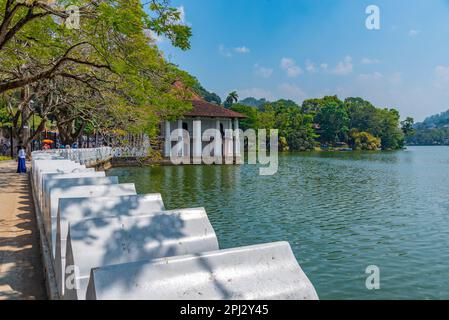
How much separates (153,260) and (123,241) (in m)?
0.98

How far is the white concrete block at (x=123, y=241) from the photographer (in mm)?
3535

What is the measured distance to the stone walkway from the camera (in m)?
4.58

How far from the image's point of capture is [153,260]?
2875 millimetres

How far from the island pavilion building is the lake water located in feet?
75.8

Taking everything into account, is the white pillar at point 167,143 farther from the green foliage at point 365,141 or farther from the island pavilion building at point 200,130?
the green foliage at point 365,141

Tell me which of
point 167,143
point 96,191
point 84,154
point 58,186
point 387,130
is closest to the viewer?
point 96,191

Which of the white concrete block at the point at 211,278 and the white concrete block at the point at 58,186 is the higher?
the white concrete block at the point at 58,186

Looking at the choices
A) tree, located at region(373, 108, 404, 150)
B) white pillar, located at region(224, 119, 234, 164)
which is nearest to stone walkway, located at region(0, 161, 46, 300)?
white pillar, located at region(224, 119, 234, 164)

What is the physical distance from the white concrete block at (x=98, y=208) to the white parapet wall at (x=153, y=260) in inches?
0.4

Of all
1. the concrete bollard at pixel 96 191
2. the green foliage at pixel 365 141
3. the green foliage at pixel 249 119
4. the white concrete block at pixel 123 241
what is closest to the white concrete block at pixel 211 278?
the white concrete block at pixel 123 241

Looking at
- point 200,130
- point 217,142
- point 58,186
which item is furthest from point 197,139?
point 58,186

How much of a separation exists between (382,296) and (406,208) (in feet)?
29.9

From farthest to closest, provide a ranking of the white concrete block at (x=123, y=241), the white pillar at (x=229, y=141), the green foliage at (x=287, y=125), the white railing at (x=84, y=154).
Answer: the green foliage at (x=287, y=125)
the white pillar at (x=229, y=141)
the white railing at (x=84, y=154)
the white concrete block at (x=123, y=241)

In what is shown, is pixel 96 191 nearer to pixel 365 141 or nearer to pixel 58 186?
pixel 58 186
